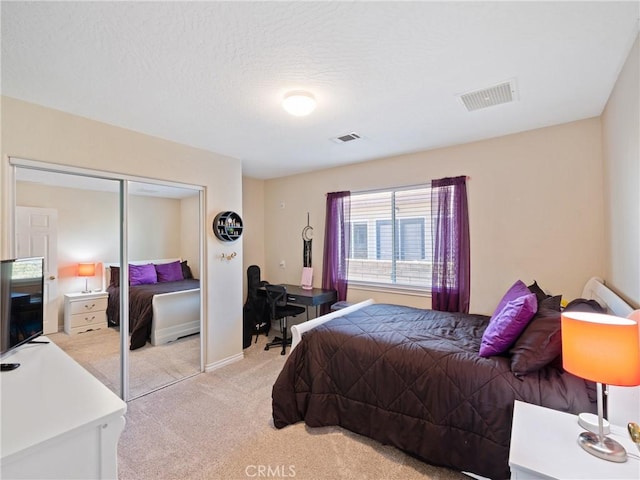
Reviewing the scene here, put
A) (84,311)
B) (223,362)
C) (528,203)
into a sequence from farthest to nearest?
(223,362)
(528,203)
(84,311)

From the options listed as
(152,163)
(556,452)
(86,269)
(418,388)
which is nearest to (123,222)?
(86,269)

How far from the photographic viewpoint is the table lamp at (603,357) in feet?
→ 3.48

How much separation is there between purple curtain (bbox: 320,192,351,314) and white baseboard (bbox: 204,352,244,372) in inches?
50.4

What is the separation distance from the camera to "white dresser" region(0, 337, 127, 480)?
3.12ft

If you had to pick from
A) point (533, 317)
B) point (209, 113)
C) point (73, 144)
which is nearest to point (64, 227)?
point (73, 144)

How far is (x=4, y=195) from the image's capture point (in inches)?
80.5

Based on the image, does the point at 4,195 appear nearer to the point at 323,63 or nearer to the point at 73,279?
the point at 73,279

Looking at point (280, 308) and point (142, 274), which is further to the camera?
point (280, 308)

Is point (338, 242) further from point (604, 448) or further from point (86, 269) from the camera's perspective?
point (604, 448)

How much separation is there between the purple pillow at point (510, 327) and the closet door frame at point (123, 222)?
9.20 feet

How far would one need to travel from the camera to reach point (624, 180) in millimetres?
1870

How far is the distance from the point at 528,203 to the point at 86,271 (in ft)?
13.5

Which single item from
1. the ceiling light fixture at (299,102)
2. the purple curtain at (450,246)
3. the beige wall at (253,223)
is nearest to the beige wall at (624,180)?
the purple curtain at (450,246)

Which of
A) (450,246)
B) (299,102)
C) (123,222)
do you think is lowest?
(450,246)
